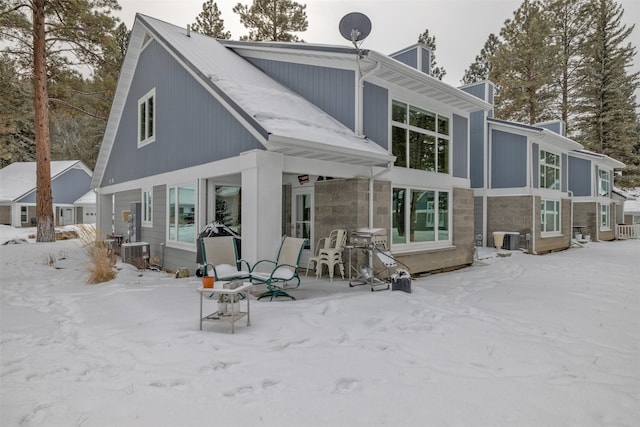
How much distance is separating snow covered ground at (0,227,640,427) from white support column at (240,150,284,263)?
93 centimetres

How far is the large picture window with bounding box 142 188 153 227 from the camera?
10.4 meters

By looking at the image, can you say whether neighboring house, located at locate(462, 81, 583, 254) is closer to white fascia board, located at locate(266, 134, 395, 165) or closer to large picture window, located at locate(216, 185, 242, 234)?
white fascia board, located at locate(266, 134, 395, 165)

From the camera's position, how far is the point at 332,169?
6.80m

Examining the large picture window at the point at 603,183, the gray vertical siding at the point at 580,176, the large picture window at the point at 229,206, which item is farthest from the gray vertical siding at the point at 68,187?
the large picture window at the point at 603,183

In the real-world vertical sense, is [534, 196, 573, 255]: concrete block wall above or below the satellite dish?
below

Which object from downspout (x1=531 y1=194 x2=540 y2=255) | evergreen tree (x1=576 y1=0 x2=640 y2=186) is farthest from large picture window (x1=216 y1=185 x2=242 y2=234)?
evergreen tree (x1=576 y1=0 x2=640 y2=186)

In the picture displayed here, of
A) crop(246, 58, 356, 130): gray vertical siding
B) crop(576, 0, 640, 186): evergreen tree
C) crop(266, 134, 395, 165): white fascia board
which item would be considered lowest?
crop(266, 134, 395, 165): white fascia board

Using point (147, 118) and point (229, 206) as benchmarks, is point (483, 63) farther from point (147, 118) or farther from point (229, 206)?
point (229, 206)

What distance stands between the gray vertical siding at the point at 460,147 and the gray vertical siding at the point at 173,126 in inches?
226

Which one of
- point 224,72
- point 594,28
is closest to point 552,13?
point 594,28

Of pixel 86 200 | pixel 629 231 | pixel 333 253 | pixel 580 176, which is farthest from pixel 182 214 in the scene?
pixel 629 231

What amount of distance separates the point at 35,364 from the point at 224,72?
260 inches

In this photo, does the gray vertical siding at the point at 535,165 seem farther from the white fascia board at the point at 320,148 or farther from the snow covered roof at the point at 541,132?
the white fascia board at the point at 320,148

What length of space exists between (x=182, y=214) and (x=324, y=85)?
4503 mm
